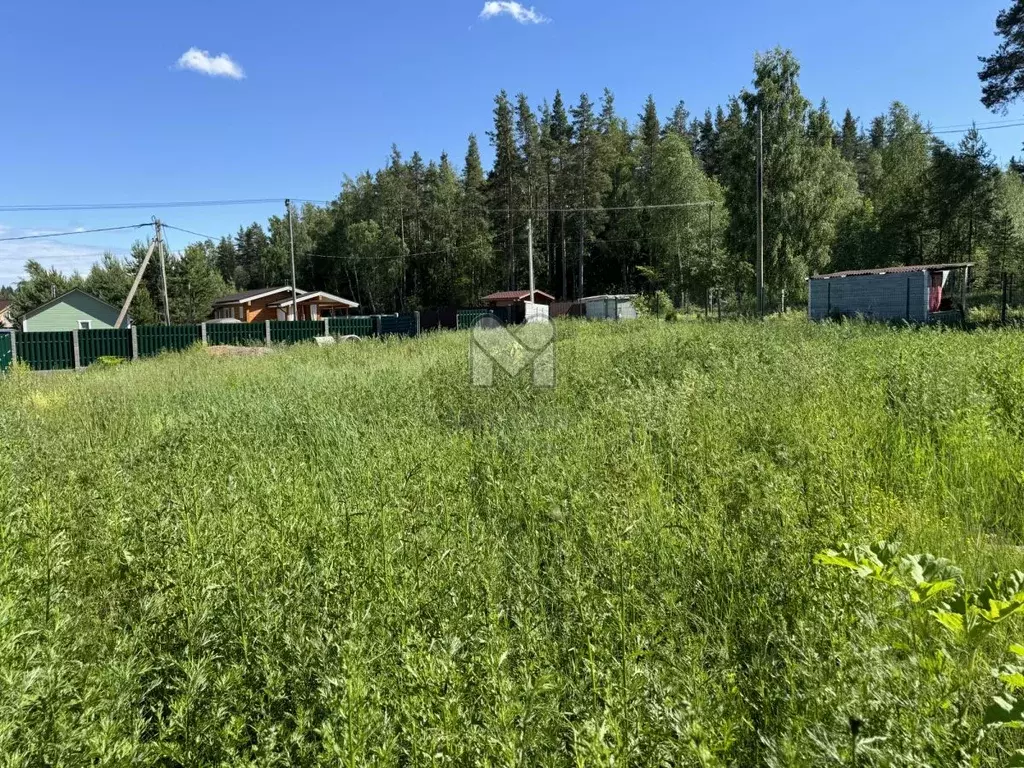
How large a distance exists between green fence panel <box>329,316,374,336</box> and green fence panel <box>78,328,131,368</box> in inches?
297

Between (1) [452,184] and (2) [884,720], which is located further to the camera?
(1) [452,184]

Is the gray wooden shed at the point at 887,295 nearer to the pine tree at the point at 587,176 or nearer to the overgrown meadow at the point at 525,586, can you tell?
the overgrown meadow at the point at 525,586

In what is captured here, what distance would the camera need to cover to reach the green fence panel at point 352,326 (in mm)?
25134

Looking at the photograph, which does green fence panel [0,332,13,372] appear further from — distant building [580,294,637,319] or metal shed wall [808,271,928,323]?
metal shed wall [808,271,928,323]

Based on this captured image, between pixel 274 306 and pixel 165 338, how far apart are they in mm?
25516

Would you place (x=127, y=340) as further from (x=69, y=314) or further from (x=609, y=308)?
(x=609, y=308)

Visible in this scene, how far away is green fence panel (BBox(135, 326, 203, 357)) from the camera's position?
20.1 meters

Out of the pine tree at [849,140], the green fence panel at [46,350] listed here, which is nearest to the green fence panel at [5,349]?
the green fence panel at [46,350]

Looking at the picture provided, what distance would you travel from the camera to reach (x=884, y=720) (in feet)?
5.41

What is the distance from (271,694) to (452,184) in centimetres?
5407

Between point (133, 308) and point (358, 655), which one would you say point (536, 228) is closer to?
point (133, 308)

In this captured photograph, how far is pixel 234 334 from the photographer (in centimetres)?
2166

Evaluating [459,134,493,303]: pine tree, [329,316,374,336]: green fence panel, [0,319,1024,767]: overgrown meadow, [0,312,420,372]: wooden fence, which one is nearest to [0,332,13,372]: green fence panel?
[0,312,420,372]: wooden fence

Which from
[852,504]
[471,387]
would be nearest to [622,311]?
[471,387]
